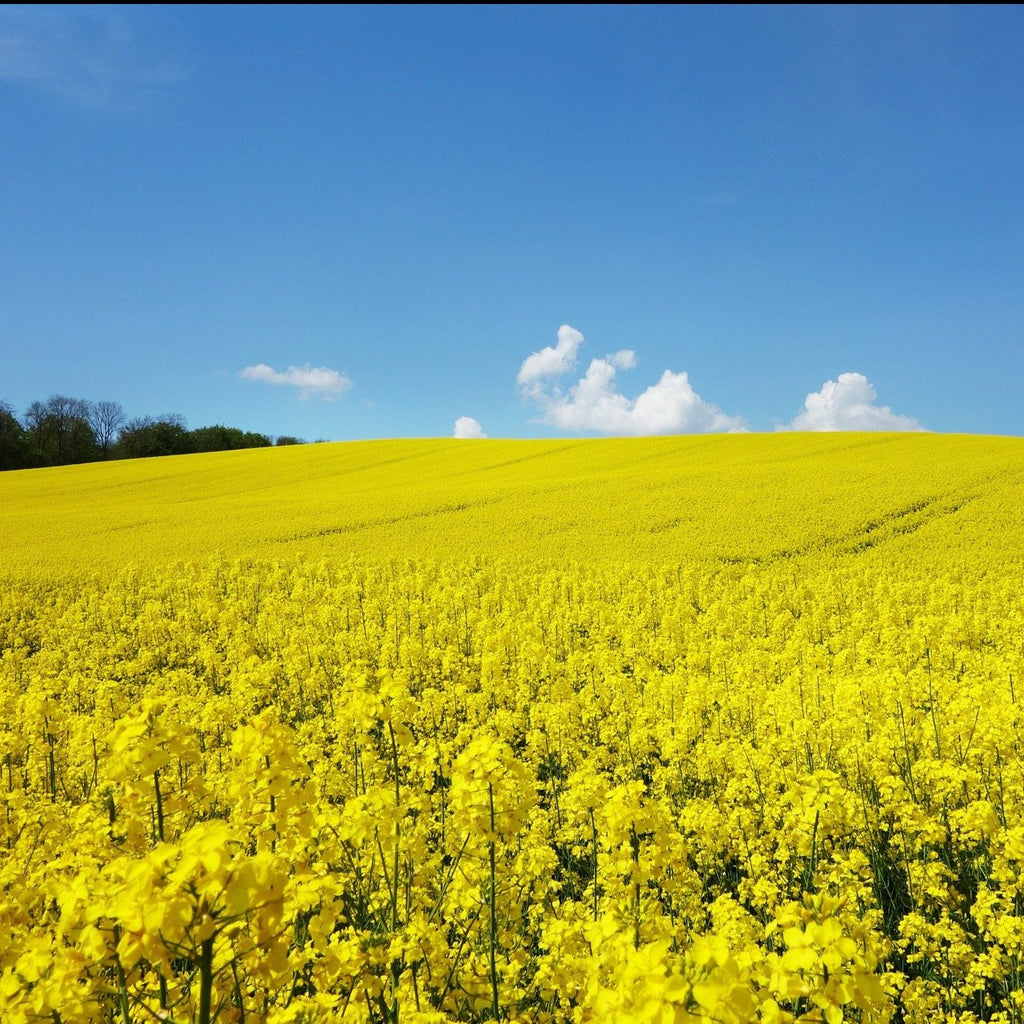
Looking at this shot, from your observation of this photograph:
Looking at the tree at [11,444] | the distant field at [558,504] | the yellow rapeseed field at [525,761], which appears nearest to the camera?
the yellow rapeseed field at [525,761]

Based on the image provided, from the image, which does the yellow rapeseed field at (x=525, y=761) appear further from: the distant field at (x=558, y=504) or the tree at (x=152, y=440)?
the tree at (x=152, y=440)

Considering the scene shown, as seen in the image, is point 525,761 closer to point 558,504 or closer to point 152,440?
point 558,504

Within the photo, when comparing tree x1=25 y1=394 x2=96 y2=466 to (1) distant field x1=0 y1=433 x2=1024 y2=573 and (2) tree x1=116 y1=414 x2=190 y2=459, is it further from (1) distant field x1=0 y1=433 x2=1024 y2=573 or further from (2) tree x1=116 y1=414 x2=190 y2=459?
(1) distant field x1=0 y1=433 x2=1024 y2=573

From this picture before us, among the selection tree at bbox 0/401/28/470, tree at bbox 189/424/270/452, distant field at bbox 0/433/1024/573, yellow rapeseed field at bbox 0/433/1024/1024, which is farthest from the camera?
tree at bbox 189/424/270/452

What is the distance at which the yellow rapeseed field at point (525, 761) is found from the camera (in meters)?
2.20

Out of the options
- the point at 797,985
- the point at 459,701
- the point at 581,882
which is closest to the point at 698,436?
the point at 459,701

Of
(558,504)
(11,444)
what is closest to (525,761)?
(558,504)

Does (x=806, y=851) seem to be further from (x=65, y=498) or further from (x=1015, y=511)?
(x=65, y=498)

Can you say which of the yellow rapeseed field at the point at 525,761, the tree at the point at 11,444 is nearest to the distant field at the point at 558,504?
the yellow rapeseed field at the point at 525,761

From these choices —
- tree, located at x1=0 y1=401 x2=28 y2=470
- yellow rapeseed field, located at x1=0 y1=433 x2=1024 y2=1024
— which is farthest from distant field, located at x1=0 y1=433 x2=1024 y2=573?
tree, located at x1=0 y1=401 x2=28 y2=470

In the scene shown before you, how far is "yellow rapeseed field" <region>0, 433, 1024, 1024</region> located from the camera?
2.20 m

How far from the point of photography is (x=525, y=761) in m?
6.73

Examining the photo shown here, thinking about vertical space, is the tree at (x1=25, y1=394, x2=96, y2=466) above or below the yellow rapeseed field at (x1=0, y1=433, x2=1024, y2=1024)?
above

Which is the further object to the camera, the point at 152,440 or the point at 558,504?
the point at 152,440
